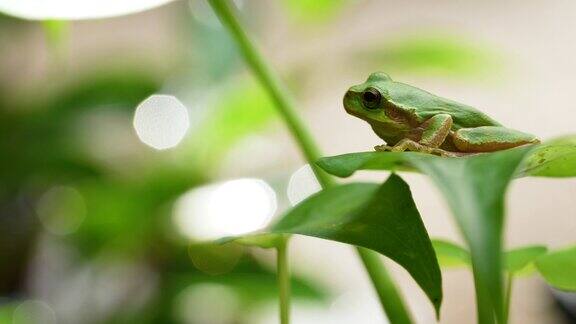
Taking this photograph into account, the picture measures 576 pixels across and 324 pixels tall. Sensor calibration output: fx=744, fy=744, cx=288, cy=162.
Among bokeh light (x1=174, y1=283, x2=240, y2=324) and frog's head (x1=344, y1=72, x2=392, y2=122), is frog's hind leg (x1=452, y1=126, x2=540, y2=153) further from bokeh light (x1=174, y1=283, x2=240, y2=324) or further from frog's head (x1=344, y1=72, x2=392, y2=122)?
bokeh light (x1=174, y1=283, x2=240, y2=324)

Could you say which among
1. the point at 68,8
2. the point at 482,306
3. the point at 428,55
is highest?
the point at 428,55

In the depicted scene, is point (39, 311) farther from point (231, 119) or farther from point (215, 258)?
point (231, 119)

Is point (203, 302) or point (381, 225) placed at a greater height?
point (203, 302)

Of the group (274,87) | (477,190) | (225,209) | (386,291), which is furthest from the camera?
(225,209)

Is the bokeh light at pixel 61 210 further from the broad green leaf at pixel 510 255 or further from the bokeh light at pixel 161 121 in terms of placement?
the broad green leaf at pixel 510 255

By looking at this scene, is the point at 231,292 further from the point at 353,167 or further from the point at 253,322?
the point at 353,167

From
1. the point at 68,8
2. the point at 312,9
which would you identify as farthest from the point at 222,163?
the point at 68,8

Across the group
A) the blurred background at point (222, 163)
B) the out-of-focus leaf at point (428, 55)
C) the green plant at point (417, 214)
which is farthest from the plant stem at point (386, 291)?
the out-of-focus leaf at point (428, 55)

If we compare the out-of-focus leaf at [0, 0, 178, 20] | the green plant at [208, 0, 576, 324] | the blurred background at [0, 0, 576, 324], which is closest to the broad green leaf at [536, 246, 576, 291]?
the green plant at [208, 0, 576, 324]
